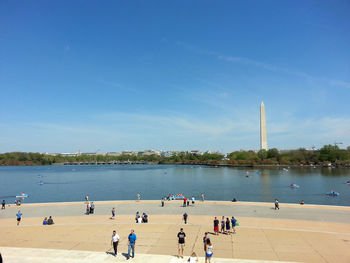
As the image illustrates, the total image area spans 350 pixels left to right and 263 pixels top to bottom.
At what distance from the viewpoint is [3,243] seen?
17.6m

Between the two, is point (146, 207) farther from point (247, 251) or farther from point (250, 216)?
point (247, 251)

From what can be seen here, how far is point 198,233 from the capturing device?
1873 centimetres

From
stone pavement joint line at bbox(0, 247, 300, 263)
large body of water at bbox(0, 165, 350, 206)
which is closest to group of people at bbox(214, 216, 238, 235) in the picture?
stone pavement joint line at bbox(0, 247, 300, 263)

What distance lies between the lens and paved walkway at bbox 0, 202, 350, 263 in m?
14.6

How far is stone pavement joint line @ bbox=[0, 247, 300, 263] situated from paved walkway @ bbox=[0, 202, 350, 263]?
5 cm

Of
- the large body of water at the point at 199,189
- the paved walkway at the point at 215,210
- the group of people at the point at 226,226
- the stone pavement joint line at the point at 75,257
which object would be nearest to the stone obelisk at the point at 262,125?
the large body of water at the point at 199,189

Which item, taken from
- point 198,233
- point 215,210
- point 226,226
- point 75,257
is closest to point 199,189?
point 215,210

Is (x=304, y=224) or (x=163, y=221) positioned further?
(x=163, y=221)

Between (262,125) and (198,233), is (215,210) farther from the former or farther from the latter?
(262,125)

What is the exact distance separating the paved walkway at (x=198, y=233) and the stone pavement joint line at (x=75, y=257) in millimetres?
54

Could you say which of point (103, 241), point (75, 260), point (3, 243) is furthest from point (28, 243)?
point (75, 260)

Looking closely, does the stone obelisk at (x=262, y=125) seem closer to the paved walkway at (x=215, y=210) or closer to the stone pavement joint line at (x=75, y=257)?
the paved walkway at (x=215, y=210)

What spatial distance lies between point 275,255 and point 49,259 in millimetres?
12021

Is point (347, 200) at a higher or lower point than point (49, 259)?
lower
